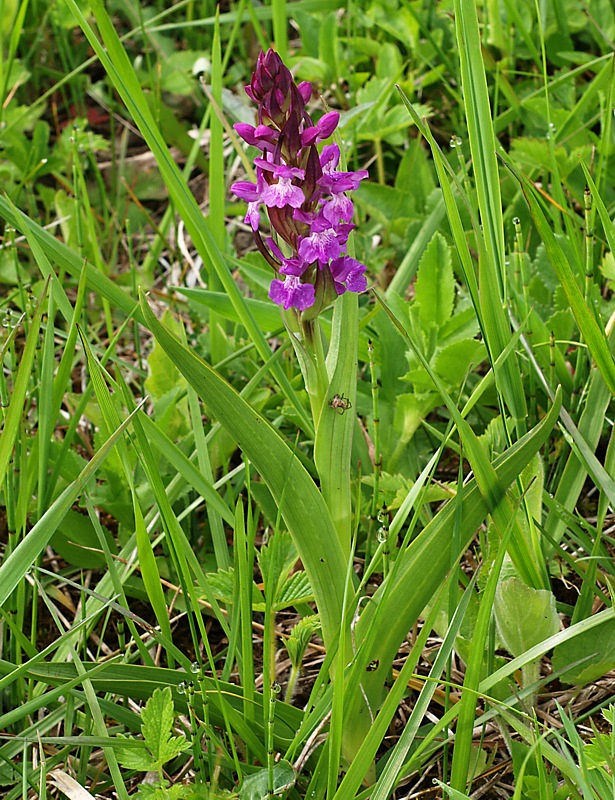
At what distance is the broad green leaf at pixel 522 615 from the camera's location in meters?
1.17

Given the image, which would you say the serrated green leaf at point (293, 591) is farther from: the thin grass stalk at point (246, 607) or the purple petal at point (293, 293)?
the purple petal at point (293, 293)

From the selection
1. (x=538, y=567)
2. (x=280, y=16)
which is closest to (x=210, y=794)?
(x=538, y=567)

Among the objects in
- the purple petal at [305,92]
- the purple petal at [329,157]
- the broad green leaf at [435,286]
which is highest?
the purple petal at [305,92]

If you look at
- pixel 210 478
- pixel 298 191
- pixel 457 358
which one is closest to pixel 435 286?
pixel 457 358

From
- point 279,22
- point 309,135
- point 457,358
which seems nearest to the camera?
point 309,135

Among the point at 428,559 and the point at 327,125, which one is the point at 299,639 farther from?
the point at 327,125

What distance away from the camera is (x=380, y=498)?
5.00 feet

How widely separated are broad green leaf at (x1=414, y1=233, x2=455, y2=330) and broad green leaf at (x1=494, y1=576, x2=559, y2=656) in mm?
659

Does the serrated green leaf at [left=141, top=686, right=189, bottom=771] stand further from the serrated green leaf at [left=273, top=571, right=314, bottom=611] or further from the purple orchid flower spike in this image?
the purple orchid flower spike

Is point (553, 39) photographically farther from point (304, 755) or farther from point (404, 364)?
point (304, 755)

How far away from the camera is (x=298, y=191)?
1.03 meters

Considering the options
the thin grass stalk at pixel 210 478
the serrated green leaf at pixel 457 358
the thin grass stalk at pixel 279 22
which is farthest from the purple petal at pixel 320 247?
the thin grass stalk at pixel 279 22

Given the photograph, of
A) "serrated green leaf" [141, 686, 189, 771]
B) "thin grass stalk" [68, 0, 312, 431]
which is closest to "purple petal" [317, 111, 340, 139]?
"thin grass stalk" [68, 0, 312, 431]

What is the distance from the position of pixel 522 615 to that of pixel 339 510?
11.8 inches
